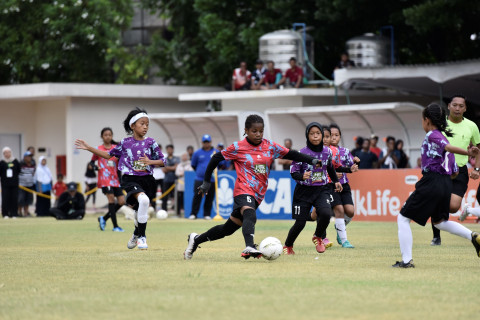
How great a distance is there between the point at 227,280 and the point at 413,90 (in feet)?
79.2

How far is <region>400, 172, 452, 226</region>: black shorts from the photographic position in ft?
36.4

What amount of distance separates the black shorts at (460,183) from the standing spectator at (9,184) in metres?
17.7

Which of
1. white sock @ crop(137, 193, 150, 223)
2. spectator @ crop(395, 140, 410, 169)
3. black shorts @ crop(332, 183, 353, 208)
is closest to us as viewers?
white sock @ crop(137, 193, 150, 223)

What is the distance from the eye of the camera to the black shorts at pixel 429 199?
11.1m

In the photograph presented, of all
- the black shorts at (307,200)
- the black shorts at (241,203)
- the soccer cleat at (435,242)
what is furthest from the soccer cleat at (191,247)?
the soccer cleat at (435,242)

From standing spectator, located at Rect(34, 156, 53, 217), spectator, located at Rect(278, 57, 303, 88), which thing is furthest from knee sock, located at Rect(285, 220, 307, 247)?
spectator, located at Rect(278, 57, 303, 88)

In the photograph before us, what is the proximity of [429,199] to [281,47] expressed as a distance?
24.9 m

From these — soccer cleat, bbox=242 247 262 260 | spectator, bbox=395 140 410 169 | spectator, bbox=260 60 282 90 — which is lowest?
soccer cleat, bbox=242 247 262 260

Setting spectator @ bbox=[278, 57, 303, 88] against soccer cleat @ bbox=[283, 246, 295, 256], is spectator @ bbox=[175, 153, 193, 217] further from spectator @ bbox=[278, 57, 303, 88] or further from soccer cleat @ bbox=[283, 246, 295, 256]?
soccer cleat @ bbox=[283, 246, 295, 256]

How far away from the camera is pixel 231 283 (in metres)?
9.67

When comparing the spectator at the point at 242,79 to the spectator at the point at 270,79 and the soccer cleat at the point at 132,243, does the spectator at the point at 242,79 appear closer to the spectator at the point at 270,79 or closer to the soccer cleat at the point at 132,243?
the spectator at the point at 270,79

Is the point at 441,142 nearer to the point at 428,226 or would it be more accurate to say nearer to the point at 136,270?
the point at 136,270

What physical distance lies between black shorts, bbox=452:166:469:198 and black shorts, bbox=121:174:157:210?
14.0 ft

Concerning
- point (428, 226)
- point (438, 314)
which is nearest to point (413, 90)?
point (428, 226)
